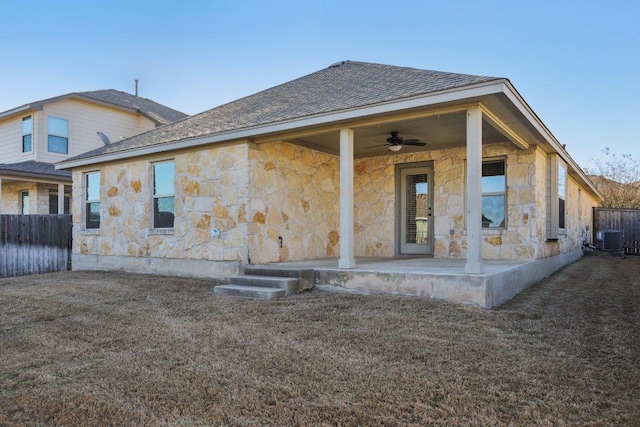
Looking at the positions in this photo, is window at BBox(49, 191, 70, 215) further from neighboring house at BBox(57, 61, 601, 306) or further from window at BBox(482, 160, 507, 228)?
window at BBox(482, 160, 507, 228)

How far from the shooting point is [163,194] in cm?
838

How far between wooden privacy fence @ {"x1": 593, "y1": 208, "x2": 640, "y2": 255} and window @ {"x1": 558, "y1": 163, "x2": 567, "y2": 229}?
7.40 m

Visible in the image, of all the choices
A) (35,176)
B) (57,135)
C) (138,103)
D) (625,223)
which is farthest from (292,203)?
(625,223)

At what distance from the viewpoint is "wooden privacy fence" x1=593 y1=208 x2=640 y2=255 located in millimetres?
15609

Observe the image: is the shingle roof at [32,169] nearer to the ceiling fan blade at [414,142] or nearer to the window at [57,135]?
the window at [57,135]

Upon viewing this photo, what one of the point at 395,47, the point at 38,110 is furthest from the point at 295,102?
the point at 38,110

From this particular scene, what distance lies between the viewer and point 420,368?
3096 millimetres

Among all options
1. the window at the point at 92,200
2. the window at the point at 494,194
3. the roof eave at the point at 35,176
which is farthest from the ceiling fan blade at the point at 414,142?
the roof eave at the point at 35,176

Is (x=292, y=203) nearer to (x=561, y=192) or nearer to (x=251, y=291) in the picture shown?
(x=251, y=291)

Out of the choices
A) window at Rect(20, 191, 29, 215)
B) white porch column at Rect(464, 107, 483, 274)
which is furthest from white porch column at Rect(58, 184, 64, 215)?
white porch column at Rect(464, 107, 483, 274)

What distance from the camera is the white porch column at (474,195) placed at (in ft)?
17.0

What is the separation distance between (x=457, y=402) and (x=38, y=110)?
14996mm

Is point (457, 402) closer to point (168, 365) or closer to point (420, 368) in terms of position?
point (420, 368)

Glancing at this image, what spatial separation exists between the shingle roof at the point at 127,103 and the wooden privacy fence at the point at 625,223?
1699 centimetres
